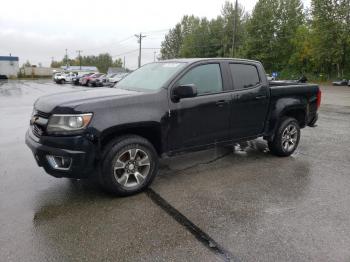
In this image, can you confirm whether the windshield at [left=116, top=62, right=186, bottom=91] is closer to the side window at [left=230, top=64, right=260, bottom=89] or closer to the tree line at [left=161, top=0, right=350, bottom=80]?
the side window at [left=230, top=64, right=260, bottom=89]

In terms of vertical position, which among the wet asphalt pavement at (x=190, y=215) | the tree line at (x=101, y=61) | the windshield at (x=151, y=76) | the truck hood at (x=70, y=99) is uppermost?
the tree line at (x=101, y=61)

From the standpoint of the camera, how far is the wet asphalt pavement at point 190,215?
9.69 feet

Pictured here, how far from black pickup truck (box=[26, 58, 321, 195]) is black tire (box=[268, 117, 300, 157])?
0.02 metres

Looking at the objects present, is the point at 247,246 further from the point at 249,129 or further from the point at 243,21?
the point at 243,21

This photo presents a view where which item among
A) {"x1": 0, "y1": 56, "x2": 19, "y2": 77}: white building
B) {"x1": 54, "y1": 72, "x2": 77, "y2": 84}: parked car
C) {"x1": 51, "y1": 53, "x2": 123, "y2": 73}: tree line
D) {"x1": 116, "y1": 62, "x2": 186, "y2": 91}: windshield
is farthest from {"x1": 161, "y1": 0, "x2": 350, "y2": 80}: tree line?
{"x1": 51, "y1": 53, "x2": 123, "y2": 73}: tree line

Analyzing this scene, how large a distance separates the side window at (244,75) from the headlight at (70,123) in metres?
2.55

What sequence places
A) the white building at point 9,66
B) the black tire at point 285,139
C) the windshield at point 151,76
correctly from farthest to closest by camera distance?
the white building at point 9,66 < the black tire at point 285,139 < the windshield at point 151,76

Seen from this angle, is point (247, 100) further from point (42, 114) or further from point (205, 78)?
point (42, 114)

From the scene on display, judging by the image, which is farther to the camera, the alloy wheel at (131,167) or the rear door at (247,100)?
the rear door at (247,100)

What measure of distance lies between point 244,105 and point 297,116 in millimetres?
1752

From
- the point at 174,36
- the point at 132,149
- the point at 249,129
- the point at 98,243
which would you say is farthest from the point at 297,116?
the point at 174,36

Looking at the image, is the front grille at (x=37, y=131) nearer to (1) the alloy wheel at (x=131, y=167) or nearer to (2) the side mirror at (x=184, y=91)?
(1) the alloy wheel at (x=131, y=167)

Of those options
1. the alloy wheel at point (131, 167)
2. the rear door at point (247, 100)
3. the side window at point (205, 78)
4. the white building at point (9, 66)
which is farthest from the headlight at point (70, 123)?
the white building at point (9, 66)

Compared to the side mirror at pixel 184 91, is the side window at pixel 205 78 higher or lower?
higher
